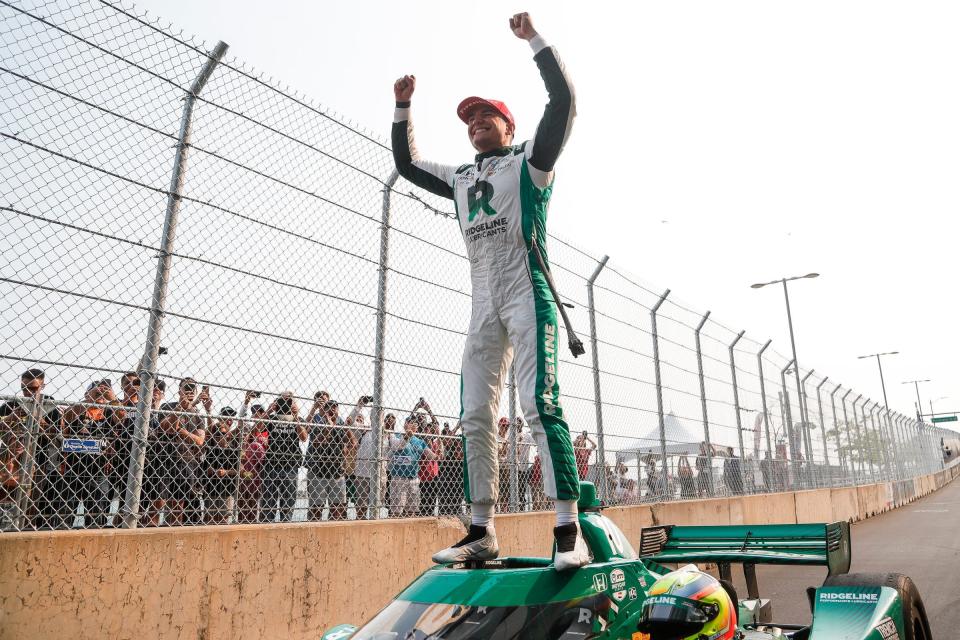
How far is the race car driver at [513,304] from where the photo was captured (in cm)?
322

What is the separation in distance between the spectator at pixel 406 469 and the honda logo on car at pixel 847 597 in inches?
114

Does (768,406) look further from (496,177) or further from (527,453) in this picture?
(496,177)

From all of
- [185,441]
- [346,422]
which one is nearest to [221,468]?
[185,441]

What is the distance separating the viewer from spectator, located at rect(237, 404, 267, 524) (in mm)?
4547

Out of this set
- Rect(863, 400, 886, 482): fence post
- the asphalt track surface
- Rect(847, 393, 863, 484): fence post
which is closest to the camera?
the asphalt track surface

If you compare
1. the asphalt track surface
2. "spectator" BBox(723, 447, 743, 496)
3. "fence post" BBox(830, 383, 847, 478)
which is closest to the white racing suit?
the asphalt track surface

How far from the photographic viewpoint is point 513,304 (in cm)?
338

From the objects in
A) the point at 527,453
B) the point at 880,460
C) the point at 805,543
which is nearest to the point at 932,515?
the point at 880,460

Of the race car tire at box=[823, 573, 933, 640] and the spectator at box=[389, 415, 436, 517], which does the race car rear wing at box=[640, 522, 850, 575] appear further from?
the spectator at box=[389, 415, 436, 517]

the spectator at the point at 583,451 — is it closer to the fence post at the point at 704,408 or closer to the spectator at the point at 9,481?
the fence post at the point at 704,408

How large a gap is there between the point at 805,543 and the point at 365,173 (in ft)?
12.7

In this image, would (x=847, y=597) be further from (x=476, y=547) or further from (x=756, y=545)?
(x=476, y=547)

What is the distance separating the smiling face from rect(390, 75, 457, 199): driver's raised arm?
0.27 m

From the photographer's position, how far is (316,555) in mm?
4484
